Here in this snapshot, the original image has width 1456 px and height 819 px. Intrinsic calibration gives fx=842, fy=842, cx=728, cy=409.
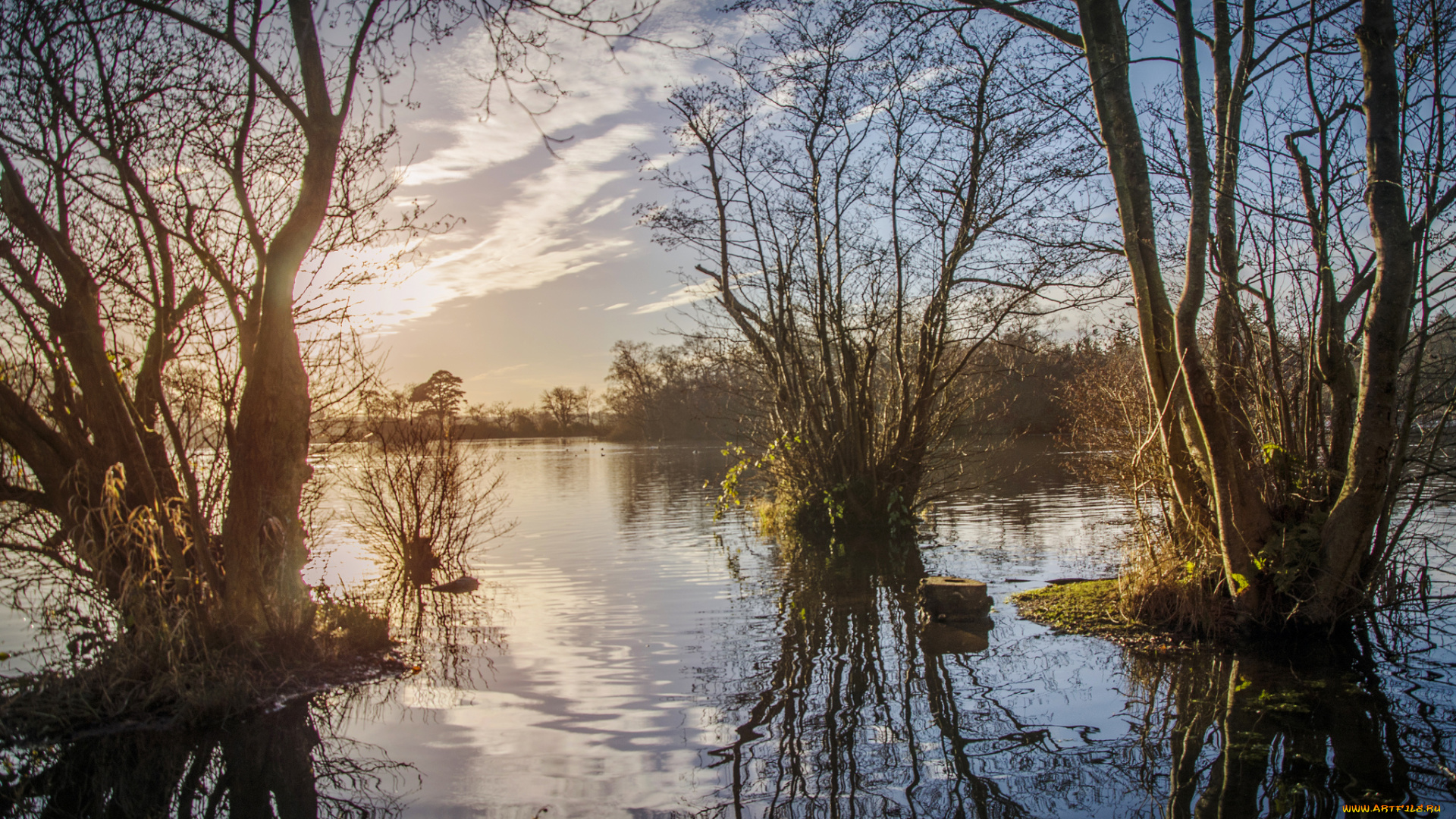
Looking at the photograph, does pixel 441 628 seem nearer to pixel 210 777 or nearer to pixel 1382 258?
pixel 210 777

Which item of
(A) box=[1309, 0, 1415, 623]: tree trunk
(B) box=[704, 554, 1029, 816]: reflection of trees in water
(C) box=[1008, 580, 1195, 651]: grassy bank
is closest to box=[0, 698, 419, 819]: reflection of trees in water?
(B) box=[704, 554, 1029, 816]: reflection of trees in water

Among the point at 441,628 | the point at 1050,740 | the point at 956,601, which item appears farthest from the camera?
the point at 441,628

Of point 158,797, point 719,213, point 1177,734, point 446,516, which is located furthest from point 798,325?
point 158,797

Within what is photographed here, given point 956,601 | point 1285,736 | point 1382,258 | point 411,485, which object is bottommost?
point 1285,736

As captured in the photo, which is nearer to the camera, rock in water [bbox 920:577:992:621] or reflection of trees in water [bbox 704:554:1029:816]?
reflection of trees in water [bbox 704:554:1029:816]

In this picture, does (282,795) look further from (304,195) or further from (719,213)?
(719,213)

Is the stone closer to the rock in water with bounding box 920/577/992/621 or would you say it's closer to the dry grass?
the rock in water with bounding box 920/577/992/621

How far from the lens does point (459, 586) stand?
1047 cm

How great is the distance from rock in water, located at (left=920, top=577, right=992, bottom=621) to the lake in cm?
25

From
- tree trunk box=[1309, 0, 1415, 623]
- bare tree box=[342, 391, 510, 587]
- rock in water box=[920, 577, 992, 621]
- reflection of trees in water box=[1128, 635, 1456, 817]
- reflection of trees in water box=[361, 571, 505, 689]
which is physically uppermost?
tree trunk box=[1309, 0, 1415, 623]

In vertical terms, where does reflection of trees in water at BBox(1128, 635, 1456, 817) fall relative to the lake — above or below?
above

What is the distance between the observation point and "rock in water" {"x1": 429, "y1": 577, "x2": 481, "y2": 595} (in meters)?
10.4

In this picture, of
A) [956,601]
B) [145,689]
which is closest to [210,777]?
[145,689]

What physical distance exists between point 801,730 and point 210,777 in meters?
3.33
